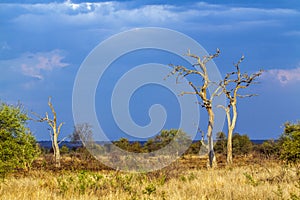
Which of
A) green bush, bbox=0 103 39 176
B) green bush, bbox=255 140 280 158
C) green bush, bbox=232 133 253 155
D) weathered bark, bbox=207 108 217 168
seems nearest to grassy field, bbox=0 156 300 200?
green bush, bbox=0 103 39 176

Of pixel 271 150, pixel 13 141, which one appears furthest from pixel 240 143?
pixel 13 141

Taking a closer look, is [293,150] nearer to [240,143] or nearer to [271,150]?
[271,150]

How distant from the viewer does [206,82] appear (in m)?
26.2

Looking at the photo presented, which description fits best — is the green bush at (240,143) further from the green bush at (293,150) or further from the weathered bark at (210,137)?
the green bush at (293,150)

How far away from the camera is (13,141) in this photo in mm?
12359

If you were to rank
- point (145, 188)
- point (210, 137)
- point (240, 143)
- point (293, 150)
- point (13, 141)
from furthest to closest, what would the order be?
point (240, 143), point (210, 137), point (293, 150), point (13, 141), point (145, 188)

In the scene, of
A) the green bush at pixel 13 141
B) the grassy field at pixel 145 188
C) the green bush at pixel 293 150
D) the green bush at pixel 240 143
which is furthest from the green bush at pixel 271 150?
the green bush at pixel 13 141

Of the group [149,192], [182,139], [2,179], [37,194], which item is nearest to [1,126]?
[2,179]

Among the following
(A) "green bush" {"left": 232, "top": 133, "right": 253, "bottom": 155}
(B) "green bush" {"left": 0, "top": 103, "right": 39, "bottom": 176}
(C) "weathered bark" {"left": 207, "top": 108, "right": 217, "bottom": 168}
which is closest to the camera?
(B) "green bush" {"left": 0, "top": 103, "right": 39, "bottom": 176}

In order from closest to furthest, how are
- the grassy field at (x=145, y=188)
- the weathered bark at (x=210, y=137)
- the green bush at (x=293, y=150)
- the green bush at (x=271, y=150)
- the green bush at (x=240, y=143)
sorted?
the grassy field at (x=145, y=188)
the green bush at (x=293, y=150)
the green bush at (x=271, y=150)
the weathered bark at (x=210, y=137)
the green bush at (x=240, y=143)

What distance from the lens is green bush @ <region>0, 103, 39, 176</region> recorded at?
40.1 feet

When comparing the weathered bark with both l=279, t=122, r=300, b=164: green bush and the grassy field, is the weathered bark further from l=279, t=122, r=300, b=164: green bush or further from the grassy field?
the grassy field

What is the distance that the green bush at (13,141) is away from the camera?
1223 centimetres

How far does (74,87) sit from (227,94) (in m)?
10.1
